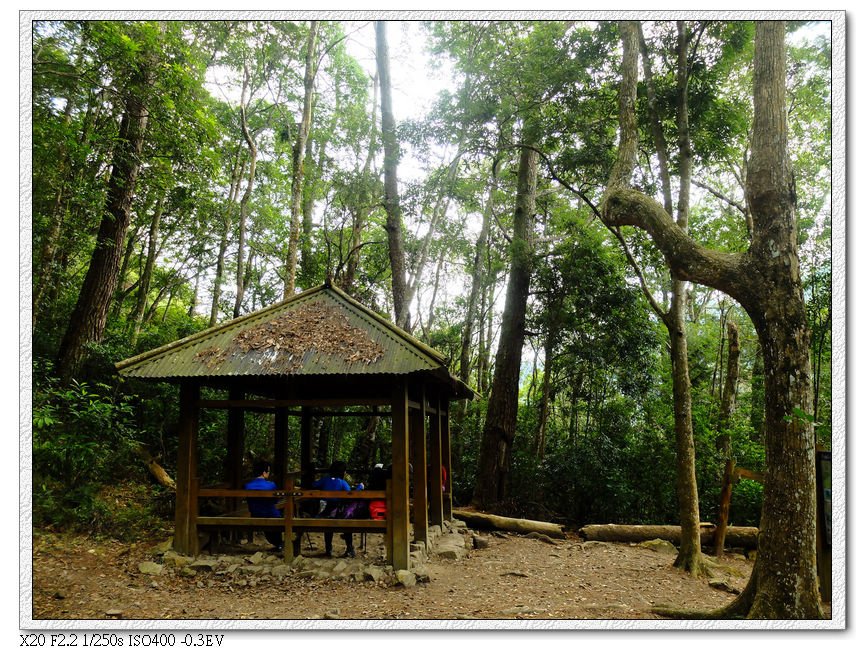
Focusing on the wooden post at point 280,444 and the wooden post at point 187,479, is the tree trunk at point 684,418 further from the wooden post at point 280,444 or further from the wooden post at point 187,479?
the wooden post at point 187,479

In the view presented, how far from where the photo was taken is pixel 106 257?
10.7 metres

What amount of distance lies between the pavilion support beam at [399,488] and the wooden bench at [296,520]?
96 mm

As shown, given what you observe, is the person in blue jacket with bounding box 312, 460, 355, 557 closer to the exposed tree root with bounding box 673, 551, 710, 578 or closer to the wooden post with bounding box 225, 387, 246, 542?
the wooden post with bounding box 225, 387, 246, 542

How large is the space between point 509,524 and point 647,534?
2.70m

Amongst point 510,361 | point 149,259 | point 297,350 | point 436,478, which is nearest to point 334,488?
point 297,350

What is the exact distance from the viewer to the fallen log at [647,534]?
10.0m

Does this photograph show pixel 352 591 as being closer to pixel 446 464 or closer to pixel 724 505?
pixel 446 464

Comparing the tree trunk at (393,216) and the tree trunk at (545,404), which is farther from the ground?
the tree trunk at (393,216)

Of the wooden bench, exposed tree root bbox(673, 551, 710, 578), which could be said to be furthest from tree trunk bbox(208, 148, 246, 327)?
exposed tree root bbox(673, 551, 710, 578)

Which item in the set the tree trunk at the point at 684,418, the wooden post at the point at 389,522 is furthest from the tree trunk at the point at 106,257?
the tree trunk at the point at 684,418

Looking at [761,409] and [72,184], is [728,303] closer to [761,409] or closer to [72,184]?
[761,409]

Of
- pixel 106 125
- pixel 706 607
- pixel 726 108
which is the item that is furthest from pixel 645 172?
pixel 106 125

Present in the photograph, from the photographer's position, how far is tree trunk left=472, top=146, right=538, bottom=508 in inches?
497

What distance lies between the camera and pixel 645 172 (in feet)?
35.0
